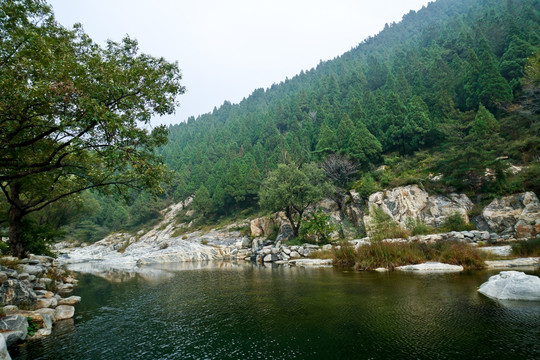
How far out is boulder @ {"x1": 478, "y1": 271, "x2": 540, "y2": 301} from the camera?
9.70 m

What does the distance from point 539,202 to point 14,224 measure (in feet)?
132

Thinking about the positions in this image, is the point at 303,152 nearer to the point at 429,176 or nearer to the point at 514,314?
the point at 429,176

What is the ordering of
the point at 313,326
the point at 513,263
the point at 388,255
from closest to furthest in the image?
the point at 313,326
the point at 513,263
the point at 388,255

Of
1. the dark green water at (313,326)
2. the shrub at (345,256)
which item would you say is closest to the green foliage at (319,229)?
the shrub at (345,256)

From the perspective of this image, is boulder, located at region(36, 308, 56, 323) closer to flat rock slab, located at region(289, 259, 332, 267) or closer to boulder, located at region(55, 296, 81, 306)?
boulder, located at region(55, 296, 81, 306)

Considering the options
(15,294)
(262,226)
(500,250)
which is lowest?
(500,250)

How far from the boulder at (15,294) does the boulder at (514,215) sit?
31971 mm

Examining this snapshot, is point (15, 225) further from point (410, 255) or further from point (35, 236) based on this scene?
point (410, 255)

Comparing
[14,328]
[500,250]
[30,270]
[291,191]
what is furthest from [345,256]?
[30,270]

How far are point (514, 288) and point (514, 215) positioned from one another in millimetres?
19109

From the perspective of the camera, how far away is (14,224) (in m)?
16.9

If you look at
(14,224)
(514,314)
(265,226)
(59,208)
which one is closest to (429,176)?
(265,226)

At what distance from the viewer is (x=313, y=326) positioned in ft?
27.9

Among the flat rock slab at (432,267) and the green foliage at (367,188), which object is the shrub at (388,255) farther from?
the green foliage at (367,188)
